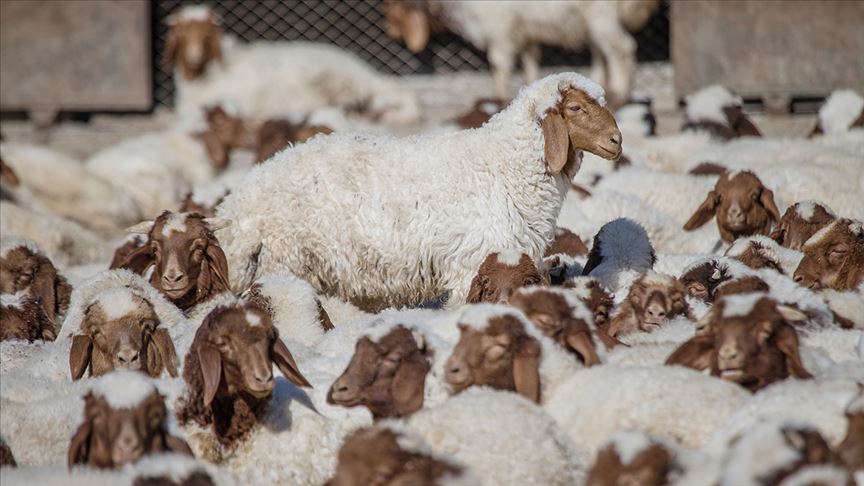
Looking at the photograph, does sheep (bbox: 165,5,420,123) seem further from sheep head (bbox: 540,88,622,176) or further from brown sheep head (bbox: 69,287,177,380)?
brown sheep head (bbox: 69,287,177,380)

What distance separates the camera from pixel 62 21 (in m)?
15.3

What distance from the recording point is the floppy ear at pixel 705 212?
899 centimetres

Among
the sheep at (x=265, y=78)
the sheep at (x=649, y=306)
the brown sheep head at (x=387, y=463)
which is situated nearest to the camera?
the brown sheep head at (x=387, y=463)

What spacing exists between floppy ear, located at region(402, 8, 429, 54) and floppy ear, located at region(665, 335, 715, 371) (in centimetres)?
1043

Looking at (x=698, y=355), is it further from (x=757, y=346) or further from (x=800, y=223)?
(x=800, y=223)

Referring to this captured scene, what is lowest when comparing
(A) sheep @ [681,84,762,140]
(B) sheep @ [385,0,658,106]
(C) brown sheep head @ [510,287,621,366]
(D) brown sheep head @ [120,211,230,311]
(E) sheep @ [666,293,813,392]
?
(B) sheep @ [385,0,658,106]

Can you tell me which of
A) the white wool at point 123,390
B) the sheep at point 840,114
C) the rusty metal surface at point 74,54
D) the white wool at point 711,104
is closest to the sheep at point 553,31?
the white wool at point 711,104

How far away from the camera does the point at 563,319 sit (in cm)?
596

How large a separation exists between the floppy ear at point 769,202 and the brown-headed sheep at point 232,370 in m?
3.90

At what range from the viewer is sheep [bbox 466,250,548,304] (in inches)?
270

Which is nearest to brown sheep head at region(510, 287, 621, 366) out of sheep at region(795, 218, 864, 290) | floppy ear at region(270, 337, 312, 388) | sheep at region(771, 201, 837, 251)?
floppy ear at region(270, 337, 312, 388)

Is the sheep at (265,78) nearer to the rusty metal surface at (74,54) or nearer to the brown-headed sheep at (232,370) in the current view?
the rusty metal surface at (74,54)

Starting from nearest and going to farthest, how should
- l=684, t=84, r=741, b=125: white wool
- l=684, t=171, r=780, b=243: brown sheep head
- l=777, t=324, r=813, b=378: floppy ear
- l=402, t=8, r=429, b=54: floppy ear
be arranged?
l=777, t=324, r=813, b=378: floppy ear, l=684, t=171, r=780, b=243: brown sheep head, l=684, t=84, r=741, b=125: white wool, l=402, t=8, r=429, b=54: floppy ear

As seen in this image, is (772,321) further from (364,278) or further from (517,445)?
(364,278)
